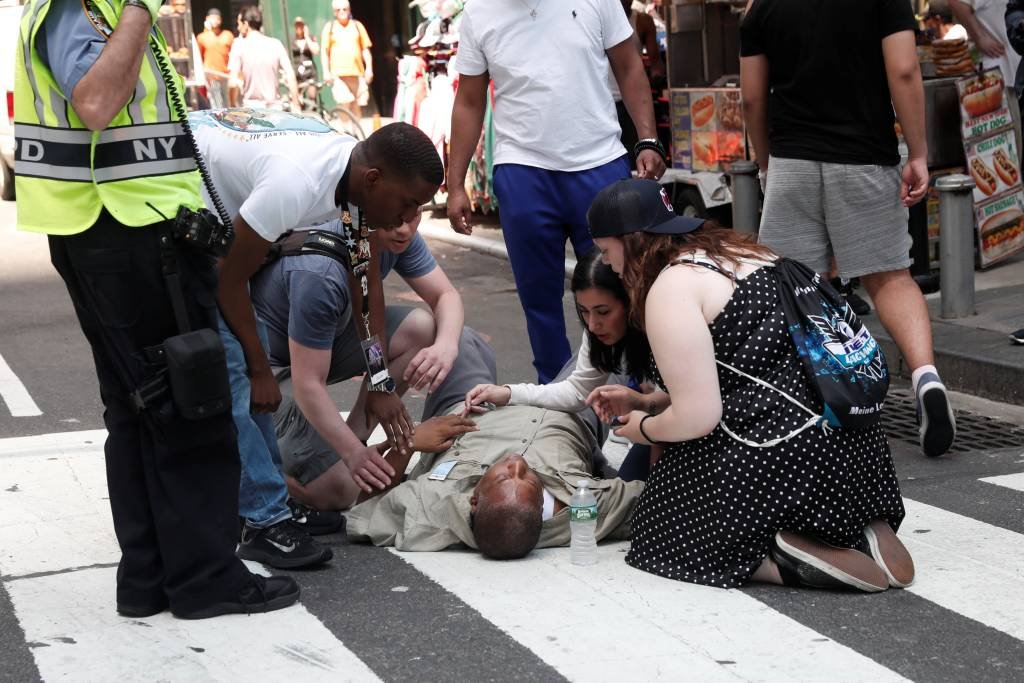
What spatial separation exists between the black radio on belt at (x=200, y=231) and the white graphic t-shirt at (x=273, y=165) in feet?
0.49

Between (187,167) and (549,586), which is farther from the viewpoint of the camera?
(549,586)

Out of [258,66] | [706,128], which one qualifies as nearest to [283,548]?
[706,128]

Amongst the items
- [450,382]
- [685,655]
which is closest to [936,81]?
[450,382]

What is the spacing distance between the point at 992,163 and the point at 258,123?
5604 mm

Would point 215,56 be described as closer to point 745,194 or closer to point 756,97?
point 745,194

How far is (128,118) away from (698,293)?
5.14 feet

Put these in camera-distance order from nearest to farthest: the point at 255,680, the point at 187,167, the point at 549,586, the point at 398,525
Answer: the point at 255,680, the point at 187,167, the point at 549,586, the point at 398,525

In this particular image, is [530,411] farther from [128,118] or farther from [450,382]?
[128,118]

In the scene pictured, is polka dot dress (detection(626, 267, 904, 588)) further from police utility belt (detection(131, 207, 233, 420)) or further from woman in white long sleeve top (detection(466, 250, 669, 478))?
police utility belt (detection(131, 207, 233, 420))

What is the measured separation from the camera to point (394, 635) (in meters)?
3.79

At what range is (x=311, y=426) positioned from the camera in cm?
520

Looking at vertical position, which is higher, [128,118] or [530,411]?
[128,118]

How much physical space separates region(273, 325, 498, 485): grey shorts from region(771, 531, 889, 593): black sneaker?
1639 mm

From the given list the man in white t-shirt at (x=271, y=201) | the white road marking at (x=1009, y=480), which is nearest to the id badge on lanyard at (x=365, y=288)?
the man in white t-shirt at (x=271, y=201)
